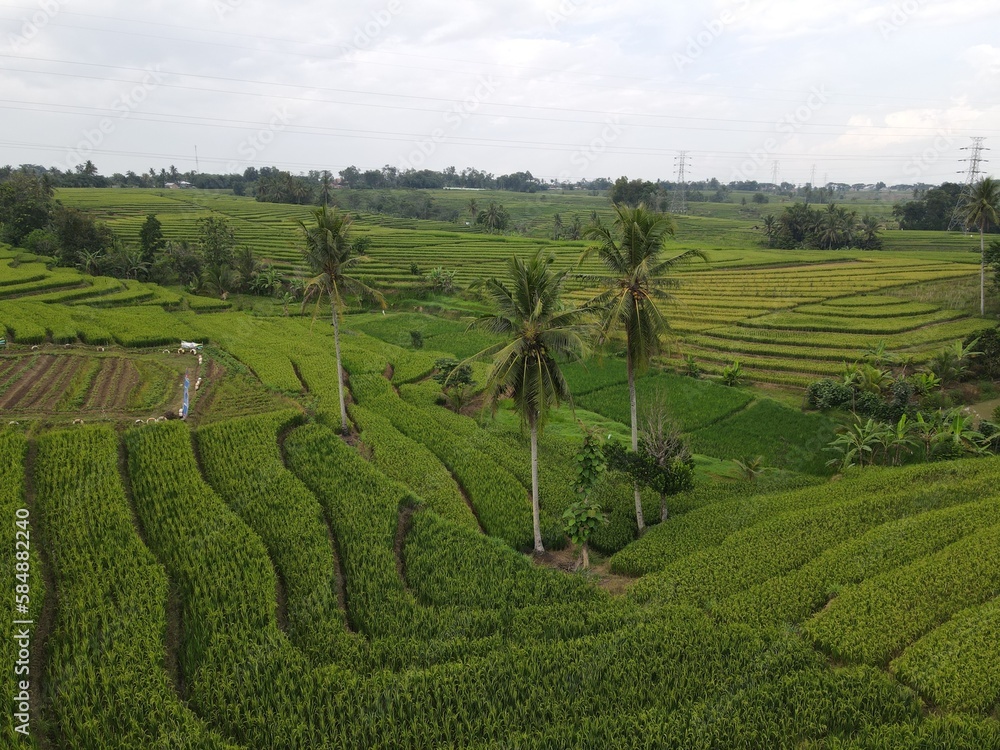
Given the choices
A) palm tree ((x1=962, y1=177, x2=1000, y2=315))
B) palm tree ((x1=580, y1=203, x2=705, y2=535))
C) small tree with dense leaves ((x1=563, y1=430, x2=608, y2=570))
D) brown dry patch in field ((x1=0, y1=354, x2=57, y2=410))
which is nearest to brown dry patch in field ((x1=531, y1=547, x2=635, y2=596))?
small tree with dense leaves ((x1=563, y1=430, x2=608, y2=570))

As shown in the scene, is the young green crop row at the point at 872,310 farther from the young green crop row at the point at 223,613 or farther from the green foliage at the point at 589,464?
the young green crop row at the point at 223,613

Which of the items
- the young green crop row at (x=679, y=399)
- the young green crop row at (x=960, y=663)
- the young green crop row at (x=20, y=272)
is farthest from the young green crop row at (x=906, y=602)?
the young green crop row at (x=20, y=272)

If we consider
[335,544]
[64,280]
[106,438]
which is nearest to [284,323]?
[64,280]

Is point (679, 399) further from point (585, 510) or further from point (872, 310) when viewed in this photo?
point (872, 310)

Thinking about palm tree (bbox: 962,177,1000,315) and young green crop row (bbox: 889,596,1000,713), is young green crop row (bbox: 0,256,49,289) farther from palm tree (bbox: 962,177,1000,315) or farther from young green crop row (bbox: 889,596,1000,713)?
palm tree (bbox: 962,177,1000,315)

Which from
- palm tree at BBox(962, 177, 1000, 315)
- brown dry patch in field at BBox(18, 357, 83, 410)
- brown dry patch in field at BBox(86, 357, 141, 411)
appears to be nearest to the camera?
brown dry patch in field at BBox(18, 357, 83, 410)

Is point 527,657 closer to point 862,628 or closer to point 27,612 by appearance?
point 862,628
